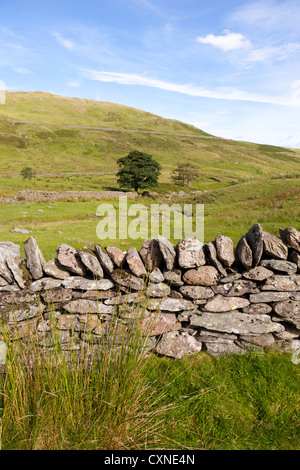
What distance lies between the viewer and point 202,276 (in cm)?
400

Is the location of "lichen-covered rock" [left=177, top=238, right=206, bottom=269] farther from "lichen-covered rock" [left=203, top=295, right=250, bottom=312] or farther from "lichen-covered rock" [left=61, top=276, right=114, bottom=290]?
"lichen-covered rock" [left=61, top=276, right=114, bottom=290]

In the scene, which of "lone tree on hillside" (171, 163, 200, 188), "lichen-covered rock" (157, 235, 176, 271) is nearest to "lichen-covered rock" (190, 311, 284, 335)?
"lichen-covered rock" (157, 235, 176, 271)

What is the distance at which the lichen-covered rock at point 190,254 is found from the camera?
3.91m

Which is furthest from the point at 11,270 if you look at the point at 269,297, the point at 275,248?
the point at 275,248

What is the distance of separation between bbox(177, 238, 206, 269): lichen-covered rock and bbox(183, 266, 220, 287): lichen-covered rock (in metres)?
0.10

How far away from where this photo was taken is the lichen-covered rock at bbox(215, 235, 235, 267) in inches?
158

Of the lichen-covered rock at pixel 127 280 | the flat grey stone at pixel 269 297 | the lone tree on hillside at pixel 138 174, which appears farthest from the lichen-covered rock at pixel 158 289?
the lone tree on hillside at pixel 138 174

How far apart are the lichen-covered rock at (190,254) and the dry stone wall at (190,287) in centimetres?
2

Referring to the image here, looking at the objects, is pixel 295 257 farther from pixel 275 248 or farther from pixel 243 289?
pixel 243 289

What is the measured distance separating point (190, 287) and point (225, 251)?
83cm

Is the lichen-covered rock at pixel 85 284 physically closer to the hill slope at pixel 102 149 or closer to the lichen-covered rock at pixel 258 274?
the lichen-covered rock at pixel 258 274

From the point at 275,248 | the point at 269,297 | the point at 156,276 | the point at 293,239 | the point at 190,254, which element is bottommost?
the point at 269,297
